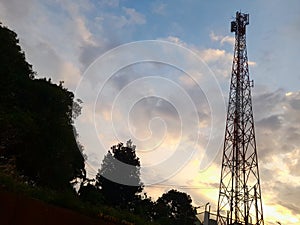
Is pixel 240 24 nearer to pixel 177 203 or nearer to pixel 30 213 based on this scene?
pixel 30 213

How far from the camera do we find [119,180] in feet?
145

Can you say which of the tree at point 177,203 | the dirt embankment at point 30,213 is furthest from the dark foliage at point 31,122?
the tree at point 177,203

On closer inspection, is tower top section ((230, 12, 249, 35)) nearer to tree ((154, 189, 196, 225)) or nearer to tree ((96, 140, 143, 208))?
tree ((96, 140, 143, 208))

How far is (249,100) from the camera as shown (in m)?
32.0

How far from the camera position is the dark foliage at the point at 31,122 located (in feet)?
67.7

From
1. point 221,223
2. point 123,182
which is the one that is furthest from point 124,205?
point 221,223

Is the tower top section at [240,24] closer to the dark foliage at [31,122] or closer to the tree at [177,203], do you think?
the dark foliage at [31,122]

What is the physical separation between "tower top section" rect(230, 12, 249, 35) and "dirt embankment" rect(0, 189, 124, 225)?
2812 centimetres

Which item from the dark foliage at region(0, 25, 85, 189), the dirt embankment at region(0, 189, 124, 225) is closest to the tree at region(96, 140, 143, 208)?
the dark foliage at region(0, 25, 85, 189)

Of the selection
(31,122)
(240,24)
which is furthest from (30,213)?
(240,24)

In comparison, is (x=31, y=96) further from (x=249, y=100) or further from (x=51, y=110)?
A: (x=249, y=100)

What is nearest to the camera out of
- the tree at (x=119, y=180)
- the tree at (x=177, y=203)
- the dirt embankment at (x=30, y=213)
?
the dirt embankment at (x=30, y=213)

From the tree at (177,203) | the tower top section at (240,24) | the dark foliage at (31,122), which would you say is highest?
the tower top section at (240,24)

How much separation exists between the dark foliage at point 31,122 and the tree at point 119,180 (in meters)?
17.3
